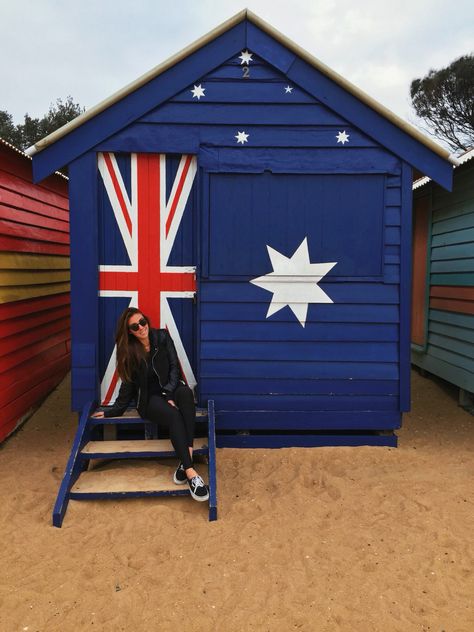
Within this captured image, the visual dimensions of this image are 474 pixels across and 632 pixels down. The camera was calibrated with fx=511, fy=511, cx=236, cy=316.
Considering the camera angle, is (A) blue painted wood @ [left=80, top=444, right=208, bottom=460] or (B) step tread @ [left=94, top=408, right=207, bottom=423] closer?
(A) blue painted wood @ [left=80, top=444, right=208, bottom=460]

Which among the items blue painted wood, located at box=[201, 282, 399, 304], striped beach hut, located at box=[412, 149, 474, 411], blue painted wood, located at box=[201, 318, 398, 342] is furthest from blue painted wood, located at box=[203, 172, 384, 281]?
striped beach hut, located at box=[412, 149, 474, 411]

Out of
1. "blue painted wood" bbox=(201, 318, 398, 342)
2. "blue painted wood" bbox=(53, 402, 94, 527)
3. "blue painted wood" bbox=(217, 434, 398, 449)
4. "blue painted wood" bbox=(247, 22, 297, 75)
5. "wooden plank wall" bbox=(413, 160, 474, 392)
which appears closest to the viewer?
"blue painted wood" bbox=(53, 402, 94, 527)

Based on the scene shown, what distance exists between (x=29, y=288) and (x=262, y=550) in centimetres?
428

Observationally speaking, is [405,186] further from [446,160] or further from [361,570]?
[361,570]

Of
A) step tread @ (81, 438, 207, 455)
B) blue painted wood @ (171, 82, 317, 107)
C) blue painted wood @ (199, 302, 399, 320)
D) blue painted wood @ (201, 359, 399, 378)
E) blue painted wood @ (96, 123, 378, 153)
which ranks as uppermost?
blue painted wood @ (171, 82, 317, 107)

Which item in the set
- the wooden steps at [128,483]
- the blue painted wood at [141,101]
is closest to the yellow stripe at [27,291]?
the blue painted wood at [141,101]

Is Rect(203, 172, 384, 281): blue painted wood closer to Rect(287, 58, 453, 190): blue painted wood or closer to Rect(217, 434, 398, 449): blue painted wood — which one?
Rect(287, 58, 453, 190): blue painted wood

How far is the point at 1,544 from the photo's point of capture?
363 cm

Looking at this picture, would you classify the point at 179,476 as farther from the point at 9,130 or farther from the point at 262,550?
the point at 9,130

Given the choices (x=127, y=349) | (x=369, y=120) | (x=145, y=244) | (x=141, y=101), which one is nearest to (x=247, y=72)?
(x=141, y=101)

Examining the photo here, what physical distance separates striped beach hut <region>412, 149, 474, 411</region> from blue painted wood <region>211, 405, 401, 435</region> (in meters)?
1.86

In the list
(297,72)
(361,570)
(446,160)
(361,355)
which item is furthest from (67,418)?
(446,160)

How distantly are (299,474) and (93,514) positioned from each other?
72.3 inches

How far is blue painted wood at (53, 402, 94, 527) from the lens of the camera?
3881mm
